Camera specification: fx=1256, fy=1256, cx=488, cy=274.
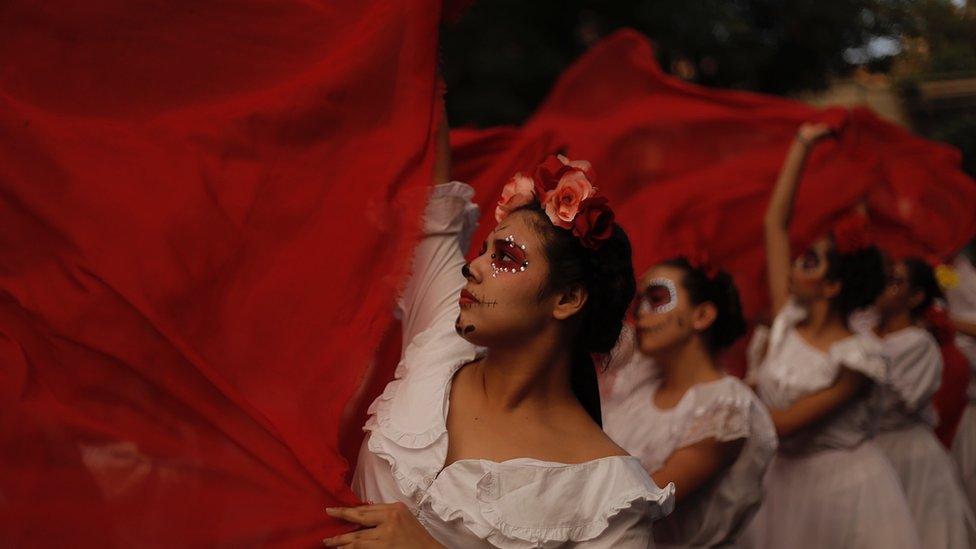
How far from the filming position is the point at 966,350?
9055mm

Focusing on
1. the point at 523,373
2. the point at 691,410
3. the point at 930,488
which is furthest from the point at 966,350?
the point at 523,373

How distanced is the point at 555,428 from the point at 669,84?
14.4ft

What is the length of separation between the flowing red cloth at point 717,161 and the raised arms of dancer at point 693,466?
5.03 feet

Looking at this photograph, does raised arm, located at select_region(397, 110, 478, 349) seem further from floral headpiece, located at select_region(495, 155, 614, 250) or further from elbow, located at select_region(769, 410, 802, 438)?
elbow, located at select_region(769, 410, 802, 438)

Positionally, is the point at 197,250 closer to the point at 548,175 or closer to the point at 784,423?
the point at 548,175

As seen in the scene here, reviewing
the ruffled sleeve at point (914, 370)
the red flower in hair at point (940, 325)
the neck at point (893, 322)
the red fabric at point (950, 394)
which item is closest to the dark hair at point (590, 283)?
the ruffled sleeve at point (914, 370)

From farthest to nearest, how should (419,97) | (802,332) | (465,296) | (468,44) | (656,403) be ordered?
(468,44)
(802,332)
(656,403)
(419,97)
(465,296)

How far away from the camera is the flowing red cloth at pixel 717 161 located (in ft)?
21.2

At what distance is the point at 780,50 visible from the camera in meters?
14.0

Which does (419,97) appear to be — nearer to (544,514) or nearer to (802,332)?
(544,514)

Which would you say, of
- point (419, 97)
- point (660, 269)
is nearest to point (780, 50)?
point (660, 269)

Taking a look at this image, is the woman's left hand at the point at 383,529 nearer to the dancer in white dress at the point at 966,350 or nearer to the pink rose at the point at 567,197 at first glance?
the pink rose at the point at 567,197

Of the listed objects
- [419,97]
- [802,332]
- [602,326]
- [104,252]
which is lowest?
[802,332]

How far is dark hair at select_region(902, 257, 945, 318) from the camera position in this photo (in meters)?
7.36
